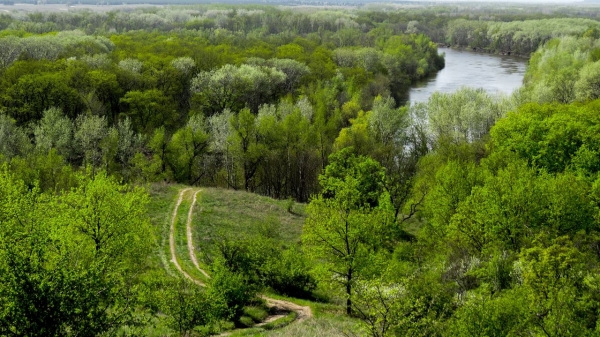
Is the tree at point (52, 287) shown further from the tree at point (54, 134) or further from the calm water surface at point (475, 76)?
the calm water surface at point (475, 76)

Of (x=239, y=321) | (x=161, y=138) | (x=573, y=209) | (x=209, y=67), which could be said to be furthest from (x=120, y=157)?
(x=573, y=209)

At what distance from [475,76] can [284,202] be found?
244 ft

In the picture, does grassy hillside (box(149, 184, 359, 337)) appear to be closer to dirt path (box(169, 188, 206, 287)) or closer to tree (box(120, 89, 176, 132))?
dirt path (box(169, 188, 206, 287))

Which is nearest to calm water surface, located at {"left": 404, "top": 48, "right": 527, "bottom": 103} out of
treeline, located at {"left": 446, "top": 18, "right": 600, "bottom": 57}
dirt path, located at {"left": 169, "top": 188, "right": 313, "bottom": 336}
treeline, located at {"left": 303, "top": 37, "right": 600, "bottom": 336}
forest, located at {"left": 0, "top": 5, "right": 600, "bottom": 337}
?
treeline, located at {"left": 446, "top": 18, "right": 600, "bottom": 57}

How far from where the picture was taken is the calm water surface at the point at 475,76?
90500 mm

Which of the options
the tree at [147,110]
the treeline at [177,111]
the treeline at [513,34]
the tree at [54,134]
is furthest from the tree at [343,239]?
the treeline at [513,34]

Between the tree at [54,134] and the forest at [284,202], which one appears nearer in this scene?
the forest at [284,202]

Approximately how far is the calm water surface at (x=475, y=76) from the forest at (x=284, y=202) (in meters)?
10.2

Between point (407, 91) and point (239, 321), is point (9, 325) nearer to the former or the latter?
point (239, 321)

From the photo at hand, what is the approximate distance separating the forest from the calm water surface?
10.2 meters

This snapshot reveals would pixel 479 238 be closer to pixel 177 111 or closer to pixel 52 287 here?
pixel 52 287

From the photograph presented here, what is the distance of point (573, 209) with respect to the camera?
28031 millimetres

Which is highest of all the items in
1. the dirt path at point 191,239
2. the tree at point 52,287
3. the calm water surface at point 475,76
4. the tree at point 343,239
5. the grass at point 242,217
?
the tree at point 52,287

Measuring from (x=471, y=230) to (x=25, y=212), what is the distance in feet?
65.7
